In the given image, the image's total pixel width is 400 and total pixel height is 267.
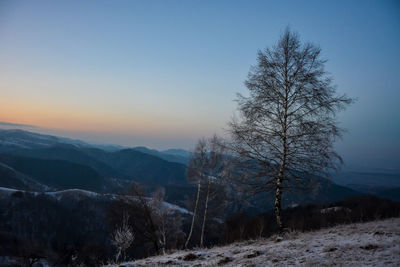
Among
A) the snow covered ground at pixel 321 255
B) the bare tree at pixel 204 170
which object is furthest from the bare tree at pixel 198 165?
the snow covered ground at pixel 321 255

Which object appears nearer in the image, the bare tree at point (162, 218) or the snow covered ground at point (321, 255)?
the snow covered ground at point (321, 255)

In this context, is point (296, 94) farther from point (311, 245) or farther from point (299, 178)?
point (311, 245)

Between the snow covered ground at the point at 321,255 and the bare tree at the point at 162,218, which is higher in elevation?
the snow covered ground at the point at 321,255

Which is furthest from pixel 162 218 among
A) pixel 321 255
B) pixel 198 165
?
pixel 321 255

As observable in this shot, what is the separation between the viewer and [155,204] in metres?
21.9

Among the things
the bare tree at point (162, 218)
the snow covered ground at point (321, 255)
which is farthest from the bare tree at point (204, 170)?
the snow covered ground at point (321, 255)

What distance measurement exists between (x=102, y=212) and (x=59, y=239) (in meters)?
23.5

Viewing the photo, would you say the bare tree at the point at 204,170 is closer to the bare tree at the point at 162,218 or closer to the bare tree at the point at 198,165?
the bare tree at the point at 198,165

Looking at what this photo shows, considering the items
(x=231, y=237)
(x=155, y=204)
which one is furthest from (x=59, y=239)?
(x=231, y=237)

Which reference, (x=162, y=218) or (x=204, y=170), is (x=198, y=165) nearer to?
(x=204, y=170)

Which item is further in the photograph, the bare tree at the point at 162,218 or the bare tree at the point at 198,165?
the bare tree at the point at 162,218

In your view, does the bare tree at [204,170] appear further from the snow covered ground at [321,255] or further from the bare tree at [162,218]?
the snow covered ground at [321,255]

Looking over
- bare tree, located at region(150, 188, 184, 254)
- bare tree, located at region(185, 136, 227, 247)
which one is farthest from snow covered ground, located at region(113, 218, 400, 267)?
bare tree, located at region(150, 188, 184, 254)

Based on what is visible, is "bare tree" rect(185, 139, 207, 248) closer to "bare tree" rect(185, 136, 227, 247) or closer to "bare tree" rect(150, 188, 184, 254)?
"bare tree" rect(185, 136, 227, 247)
